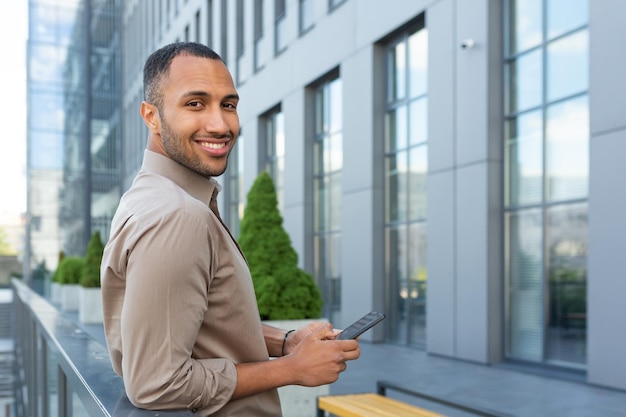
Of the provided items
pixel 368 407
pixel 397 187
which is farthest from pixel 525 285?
pixel 368 407

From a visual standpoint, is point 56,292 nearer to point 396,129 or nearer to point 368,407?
point 396,129

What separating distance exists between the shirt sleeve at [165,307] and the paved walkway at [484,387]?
4.98 meters

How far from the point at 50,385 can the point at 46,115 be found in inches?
1612

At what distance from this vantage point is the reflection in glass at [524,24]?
1012 cm

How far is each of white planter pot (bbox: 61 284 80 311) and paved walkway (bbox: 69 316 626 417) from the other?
13.0 metres

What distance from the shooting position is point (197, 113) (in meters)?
1.48

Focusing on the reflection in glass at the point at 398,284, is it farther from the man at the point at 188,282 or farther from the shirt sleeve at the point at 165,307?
the shirt sleeve at the point at 165,307

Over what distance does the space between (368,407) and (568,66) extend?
6818 mm

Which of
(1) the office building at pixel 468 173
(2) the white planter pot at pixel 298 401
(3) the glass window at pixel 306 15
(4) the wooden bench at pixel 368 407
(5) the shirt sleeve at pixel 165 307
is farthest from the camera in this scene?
(3) the glass window at pixel 306 15

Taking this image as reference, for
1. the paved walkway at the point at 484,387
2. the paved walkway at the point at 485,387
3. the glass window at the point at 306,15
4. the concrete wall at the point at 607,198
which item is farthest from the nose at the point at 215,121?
the glass window at the point at 306,15

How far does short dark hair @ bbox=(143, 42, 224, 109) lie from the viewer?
4.83 feet

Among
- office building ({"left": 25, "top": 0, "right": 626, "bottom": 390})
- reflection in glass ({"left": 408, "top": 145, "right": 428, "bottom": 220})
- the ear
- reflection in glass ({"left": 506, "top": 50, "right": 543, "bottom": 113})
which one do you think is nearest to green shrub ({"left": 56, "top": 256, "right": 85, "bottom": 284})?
office building ({"left": 25, "top": 0, "right": 626, "bottom": 390})

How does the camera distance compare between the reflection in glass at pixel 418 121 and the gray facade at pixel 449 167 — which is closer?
the gray facade at pixel 449 167

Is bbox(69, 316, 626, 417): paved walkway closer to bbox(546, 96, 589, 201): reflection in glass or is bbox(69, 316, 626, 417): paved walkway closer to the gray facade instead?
the gray facade
